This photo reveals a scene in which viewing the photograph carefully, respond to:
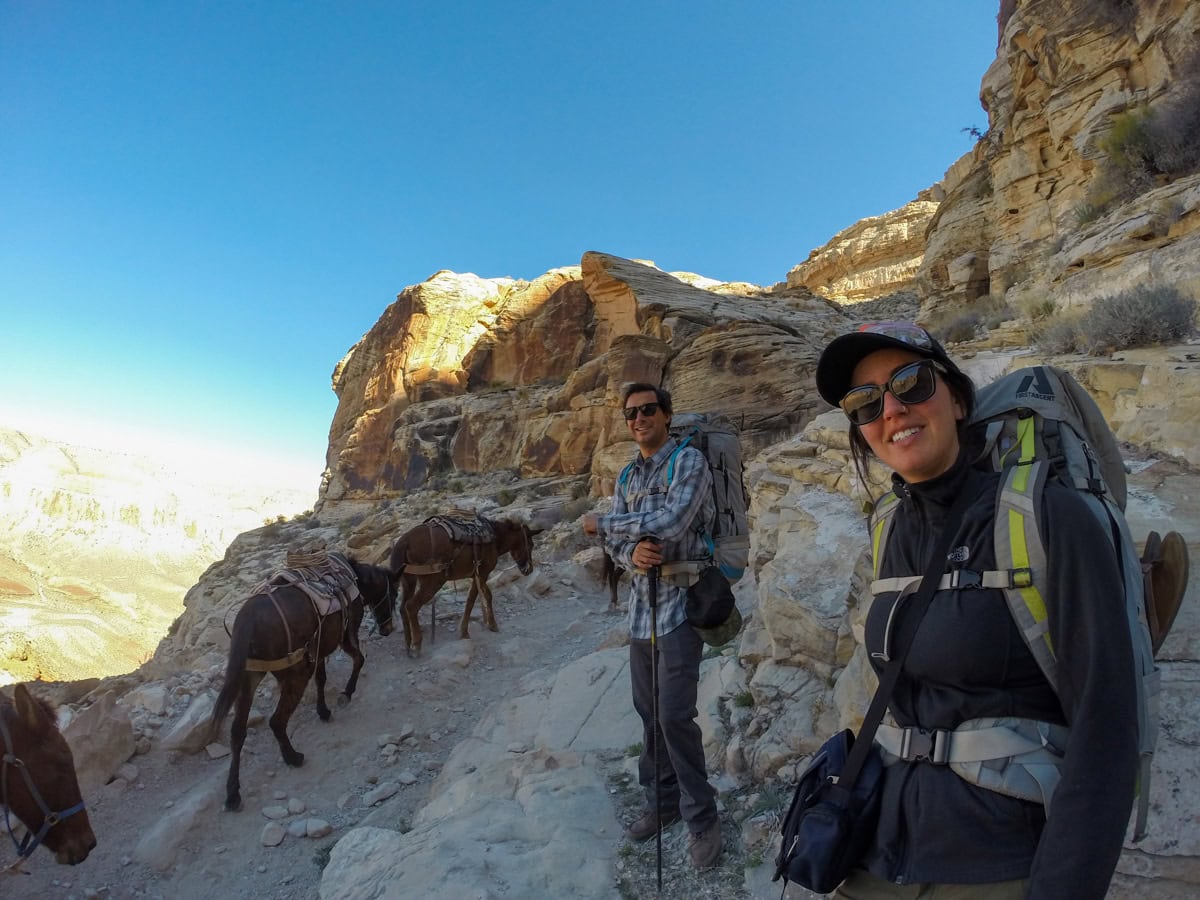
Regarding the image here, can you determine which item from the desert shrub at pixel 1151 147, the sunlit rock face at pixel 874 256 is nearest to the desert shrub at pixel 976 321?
the desert shrub at pixel 1151 147

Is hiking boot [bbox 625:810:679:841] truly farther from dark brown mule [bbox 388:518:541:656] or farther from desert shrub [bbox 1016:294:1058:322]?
desert shrub [bbox 1016:294:1058:322]

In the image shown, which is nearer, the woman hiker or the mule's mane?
the woman hiker

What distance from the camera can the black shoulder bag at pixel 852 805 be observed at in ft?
4.00

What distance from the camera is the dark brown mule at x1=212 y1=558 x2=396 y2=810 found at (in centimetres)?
499

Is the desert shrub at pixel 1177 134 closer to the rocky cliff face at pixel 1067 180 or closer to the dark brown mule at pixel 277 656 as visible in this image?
the rocky cliff face at pixel 1067 180

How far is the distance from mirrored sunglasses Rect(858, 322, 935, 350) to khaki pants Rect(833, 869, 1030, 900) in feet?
3.50

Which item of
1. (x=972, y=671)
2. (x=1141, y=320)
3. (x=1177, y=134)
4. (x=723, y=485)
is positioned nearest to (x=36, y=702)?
(x=723, y=485)

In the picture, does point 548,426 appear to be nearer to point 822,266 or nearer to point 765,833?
point 765,833

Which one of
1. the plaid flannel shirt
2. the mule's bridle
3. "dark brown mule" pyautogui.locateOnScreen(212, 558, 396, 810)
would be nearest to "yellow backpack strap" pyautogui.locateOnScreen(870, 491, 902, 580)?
the plaid flannel shirt

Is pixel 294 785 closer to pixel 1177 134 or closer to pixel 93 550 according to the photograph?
pixel 1177 134

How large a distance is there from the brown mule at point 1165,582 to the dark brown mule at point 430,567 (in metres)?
7.60

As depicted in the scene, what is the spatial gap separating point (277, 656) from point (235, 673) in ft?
1.08

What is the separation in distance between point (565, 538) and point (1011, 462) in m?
12.8

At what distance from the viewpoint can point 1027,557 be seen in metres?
1.08
